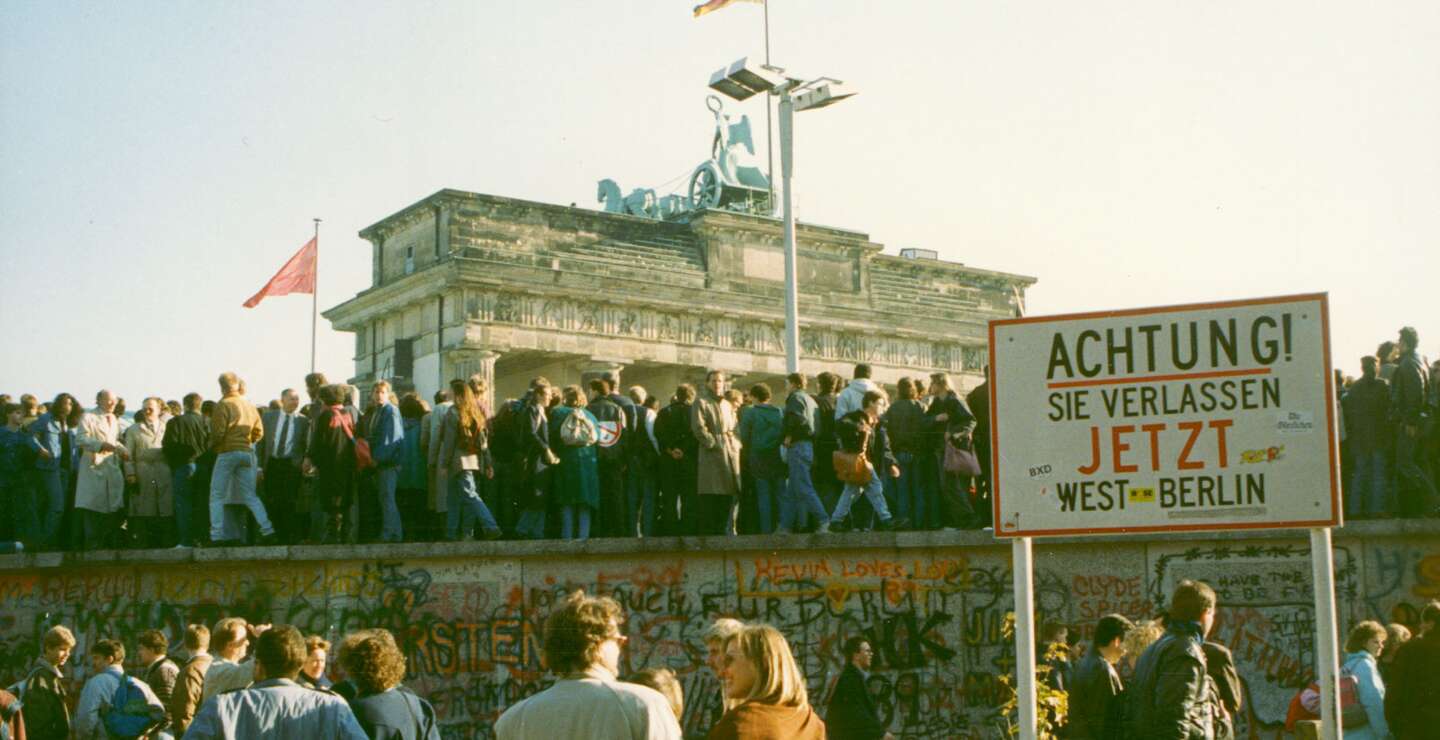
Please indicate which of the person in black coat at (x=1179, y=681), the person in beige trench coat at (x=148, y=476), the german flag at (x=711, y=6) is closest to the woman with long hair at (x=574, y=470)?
the person in beige trench coat at (x=148, y=476)

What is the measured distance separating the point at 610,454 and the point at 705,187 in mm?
48196

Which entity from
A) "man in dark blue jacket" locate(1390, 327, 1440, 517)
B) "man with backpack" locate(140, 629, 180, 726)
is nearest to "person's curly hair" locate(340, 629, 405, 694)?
"man with backpack" locate(140, 629, 180, 726)

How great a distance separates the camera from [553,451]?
1669 centimetres

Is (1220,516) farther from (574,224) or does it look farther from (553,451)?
(574,224)

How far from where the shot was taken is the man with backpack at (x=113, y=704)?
35.2 feet

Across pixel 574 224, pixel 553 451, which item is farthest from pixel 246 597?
pixel 574 224

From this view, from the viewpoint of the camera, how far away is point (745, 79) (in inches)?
990

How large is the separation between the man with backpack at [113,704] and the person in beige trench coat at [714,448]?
608cm

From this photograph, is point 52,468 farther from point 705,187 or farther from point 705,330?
point 705,187

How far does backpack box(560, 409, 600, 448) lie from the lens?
16.5 m

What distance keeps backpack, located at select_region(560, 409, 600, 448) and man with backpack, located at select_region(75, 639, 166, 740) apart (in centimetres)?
545

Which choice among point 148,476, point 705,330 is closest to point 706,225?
point 705,330

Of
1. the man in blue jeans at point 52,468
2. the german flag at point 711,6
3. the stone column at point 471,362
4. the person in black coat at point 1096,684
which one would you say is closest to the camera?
the person in black coat at point 1096,684

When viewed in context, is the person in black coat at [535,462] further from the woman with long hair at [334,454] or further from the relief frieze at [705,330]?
the relief frieze at [705,330]
